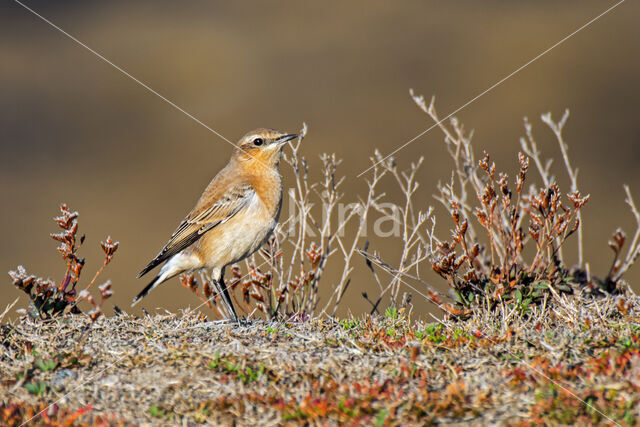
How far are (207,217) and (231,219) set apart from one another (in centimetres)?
39

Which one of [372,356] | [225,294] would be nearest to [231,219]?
[225,294]

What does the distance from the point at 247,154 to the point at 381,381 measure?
452 cm

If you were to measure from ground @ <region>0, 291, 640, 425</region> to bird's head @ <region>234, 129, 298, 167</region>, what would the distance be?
2870 millimetres

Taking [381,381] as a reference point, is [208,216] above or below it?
above

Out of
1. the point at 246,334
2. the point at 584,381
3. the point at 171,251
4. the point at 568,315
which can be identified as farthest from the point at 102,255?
the point at 584,381

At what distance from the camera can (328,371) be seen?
4566mm

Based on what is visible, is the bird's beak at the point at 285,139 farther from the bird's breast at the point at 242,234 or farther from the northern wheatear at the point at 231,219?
the bird's breast at the point at 242,234

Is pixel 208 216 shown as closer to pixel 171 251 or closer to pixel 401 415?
pixel 171 251

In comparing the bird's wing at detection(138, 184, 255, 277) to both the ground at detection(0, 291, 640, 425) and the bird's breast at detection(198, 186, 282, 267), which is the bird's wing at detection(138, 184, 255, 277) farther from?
the ground at detection(0, 291, 640, 425)

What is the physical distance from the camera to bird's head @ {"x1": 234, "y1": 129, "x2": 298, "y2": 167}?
8.20 metres

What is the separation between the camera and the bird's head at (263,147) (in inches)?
323

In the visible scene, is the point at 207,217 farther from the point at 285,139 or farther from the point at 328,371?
the point at 328,371

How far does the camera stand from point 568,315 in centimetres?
569

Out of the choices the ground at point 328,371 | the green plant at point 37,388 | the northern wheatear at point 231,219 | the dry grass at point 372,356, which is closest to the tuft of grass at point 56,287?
the dry grass at point 372,356
